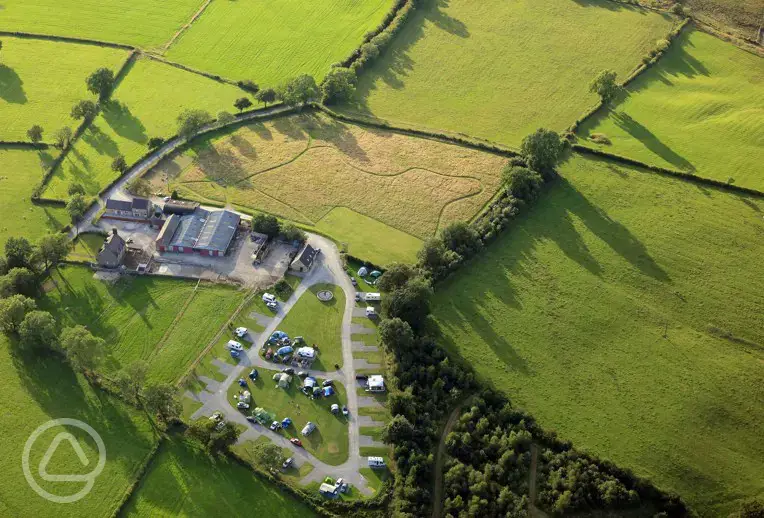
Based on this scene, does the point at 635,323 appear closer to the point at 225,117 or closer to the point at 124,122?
the point at 225,117

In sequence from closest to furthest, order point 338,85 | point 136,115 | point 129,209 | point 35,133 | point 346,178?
point 129,209 < point 346,178 < point 35,133 < point 338,85 < point 136,115

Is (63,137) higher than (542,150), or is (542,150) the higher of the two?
(542,150)

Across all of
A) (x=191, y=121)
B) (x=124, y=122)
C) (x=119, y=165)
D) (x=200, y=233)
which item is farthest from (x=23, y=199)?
(x=200, y=233)

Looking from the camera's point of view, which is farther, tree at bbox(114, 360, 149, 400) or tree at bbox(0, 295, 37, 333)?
tree at bbox(0, 295, 37, 333)

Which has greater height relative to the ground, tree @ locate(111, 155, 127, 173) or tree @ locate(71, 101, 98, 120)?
tree @ locate(71, 101, 98, 120)

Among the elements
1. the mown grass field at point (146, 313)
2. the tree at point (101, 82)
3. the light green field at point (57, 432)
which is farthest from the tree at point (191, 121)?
the light green field at point (57, 432)

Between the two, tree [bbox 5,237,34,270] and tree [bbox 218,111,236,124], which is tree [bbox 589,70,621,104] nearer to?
tree [bbox 218,111,236,124]

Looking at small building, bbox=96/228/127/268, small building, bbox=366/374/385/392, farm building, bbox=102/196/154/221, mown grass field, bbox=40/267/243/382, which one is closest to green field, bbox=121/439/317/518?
mown grass field, bbox=40/267/243/382

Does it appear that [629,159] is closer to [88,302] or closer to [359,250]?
[359,250]
